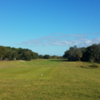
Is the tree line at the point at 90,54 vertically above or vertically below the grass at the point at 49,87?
above

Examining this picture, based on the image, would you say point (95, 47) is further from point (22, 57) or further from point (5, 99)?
point (5, 99)

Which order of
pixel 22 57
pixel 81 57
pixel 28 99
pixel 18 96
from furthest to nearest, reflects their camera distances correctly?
pixel 22 57
pixel 81 57
pixel 18 96
pixel 28 99

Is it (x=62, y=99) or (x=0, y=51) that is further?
(x=0, y=51)

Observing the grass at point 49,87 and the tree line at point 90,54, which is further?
the tree line at point 90,54

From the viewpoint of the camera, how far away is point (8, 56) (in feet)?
326

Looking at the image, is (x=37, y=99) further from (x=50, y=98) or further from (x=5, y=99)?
(x=5, y=99)

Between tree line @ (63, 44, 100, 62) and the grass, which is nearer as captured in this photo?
the grass

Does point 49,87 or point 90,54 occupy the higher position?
point 90,54

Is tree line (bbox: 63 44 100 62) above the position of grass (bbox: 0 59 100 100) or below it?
above

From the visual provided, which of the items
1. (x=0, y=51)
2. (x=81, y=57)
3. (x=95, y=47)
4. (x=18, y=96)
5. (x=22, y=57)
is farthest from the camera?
(x=22, y=57)

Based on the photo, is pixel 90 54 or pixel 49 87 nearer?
pixel 49 87

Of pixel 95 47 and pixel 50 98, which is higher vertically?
pixel 95 47

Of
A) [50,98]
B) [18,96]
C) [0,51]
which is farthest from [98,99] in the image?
[0,51]

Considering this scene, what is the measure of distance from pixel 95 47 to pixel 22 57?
200 ft
